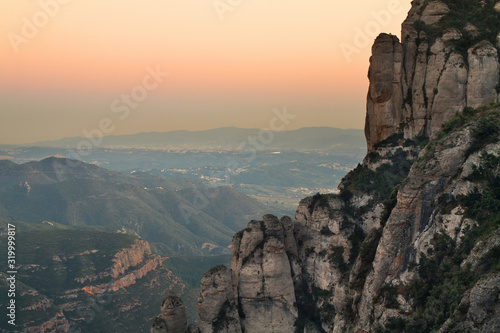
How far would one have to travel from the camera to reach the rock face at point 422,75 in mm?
70938

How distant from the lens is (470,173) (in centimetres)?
4453

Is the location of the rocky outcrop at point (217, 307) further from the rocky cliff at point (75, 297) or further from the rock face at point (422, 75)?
the rocky cliff at point (75, 297)

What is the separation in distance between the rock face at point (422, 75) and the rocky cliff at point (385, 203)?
131mm

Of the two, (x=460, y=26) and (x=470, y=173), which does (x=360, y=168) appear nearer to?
(x=460, y=26)

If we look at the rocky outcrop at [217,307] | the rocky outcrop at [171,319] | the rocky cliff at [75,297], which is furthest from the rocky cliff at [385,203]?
the rocky cliff at [75,297]

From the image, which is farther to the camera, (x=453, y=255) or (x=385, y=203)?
(x=385, y=203)

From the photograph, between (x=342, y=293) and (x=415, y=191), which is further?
(x=342, y=293)

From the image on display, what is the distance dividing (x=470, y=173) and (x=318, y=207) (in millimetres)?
31857

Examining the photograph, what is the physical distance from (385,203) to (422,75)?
2819cm

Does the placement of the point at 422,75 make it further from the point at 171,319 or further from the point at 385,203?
the point at 171,319

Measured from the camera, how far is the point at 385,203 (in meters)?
53.8

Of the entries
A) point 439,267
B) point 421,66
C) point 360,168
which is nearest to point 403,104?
point 421,66

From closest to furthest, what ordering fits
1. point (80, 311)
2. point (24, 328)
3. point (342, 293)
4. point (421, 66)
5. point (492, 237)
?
point (492, 237) → point (342, 293) → point (421, 66) → point (24, 328) → point (80, 311)

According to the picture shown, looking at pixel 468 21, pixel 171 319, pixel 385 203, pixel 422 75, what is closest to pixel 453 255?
pixel 385 203
